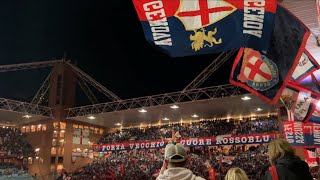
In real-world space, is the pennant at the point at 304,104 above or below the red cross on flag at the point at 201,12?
below

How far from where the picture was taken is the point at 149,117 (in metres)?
34.6

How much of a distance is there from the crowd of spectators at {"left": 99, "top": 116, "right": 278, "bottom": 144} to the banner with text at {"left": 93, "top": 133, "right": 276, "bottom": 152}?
1053 mm

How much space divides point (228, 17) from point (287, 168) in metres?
2.01

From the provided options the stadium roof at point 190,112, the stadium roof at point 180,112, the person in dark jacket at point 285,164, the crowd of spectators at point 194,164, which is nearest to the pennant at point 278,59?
the person in dark jacket at point 285,164

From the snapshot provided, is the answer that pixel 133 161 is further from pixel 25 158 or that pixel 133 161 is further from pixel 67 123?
pixel 25 158

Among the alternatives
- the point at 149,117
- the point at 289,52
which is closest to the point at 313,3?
the point at 289,52

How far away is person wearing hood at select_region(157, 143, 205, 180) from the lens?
7.80 feet

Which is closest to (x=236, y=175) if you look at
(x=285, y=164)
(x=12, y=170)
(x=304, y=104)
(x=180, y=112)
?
(x=285, y=164)

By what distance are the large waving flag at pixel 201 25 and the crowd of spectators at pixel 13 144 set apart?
38.0 m

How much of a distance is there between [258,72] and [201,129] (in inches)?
1054

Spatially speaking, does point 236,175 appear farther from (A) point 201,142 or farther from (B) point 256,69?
(A) point 201,142

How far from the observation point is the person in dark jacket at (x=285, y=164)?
2.88 metres

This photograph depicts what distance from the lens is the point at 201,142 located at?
1134 inches

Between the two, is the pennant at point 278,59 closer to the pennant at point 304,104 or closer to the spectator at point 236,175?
the pennant at point 304,104
